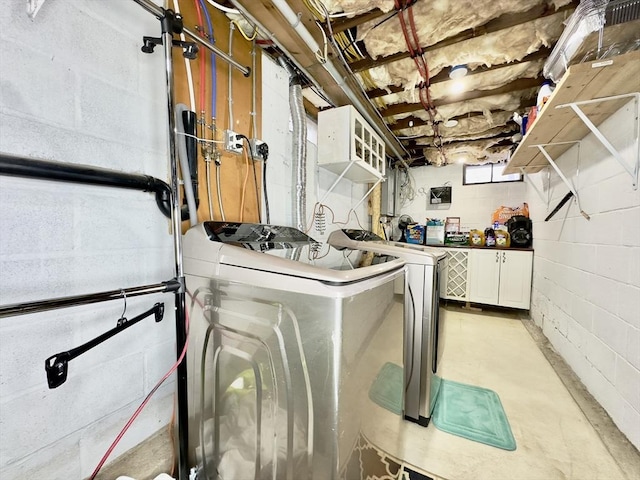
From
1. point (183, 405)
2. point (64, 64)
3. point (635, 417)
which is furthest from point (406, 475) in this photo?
point (64, 64)

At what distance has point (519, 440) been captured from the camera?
5.06 ft

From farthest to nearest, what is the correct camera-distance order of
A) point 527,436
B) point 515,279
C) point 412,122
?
point 515,279
point 412,122
point 527,436

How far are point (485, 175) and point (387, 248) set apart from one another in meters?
4.01

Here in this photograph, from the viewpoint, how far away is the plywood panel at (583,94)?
3.97 feet

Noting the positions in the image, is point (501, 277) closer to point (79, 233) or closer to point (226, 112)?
point (226, 112)

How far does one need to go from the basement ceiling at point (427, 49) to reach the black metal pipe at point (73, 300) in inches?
56.6

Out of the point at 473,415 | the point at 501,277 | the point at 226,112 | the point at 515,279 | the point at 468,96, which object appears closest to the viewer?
the point at 226,112

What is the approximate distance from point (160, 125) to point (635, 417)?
2.81m

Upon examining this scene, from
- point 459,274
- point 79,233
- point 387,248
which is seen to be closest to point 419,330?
point 387,248

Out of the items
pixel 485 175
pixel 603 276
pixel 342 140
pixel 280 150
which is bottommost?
pixel 603 276

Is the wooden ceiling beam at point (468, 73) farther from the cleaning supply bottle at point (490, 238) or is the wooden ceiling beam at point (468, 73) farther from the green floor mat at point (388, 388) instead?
the cleaning supply bottle at point (490, 238)

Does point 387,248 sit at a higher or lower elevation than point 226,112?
lower

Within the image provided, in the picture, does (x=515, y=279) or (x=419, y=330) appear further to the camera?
(x=515, y=279)

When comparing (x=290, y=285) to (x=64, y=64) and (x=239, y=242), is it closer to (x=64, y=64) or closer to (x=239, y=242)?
(x=239, y=242)
